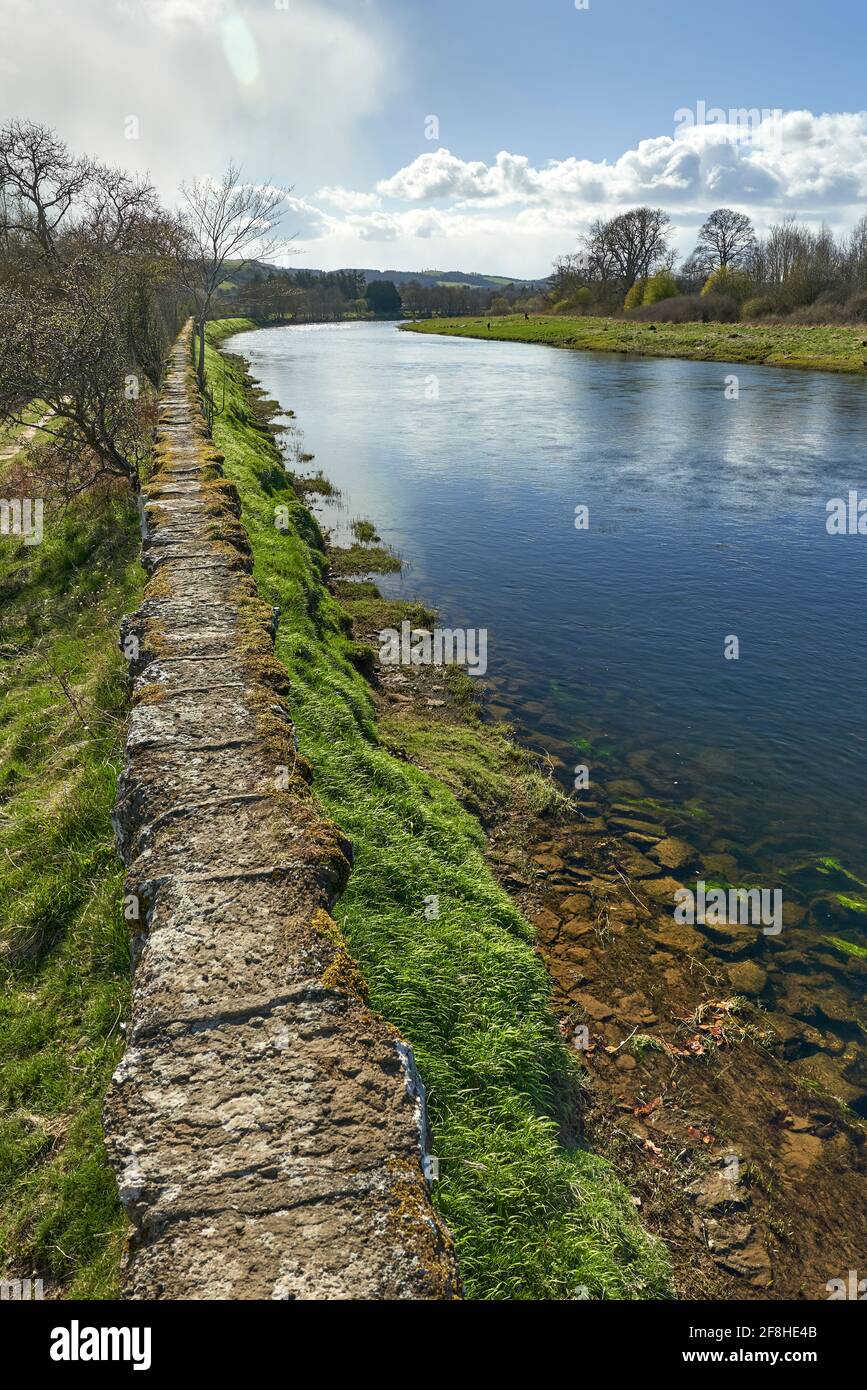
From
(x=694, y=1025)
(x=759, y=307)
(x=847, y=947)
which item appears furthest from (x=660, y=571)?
(x=759, y=307)

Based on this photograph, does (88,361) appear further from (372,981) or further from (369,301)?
(369,301)

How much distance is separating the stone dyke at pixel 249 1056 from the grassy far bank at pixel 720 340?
5874cm

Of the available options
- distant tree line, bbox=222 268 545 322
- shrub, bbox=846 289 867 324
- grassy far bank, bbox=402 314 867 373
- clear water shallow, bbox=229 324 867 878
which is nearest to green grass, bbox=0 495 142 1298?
clear water shallow, bbox=229 324 867 878

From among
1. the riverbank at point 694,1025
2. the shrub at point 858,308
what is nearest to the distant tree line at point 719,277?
the shrub at point 858,308

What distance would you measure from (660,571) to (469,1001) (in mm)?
14732

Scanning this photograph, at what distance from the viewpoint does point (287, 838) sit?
466cm

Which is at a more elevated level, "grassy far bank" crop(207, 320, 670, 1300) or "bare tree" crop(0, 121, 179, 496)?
"bare tree" crop(0, 121, 179, 496)

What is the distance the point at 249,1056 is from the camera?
3.52m

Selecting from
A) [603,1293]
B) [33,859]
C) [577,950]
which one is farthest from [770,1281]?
[33,859]

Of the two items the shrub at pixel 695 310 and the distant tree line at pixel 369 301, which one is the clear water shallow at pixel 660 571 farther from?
the distant tree line at pixel 369 301

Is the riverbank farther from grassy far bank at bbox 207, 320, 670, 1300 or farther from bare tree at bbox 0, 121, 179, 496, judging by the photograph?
bare tree at bbox 0, 121, 179, 496

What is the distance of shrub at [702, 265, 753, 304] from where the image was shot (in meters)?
83.2

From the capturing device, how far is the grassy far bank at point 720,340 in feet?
179

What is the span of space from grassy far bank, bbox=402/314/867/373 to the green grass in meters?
57.5
